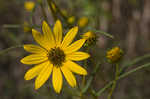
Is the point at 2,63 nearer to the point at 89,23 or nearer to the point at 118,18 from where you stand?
the point at 89,23

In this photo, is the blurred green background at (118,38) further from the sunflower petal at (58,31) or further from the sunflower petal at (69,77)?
the sunflower petal at (69,77)

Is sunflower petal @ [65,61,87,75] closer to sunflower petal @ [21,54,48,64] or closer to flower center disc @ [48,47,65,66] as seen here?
flower center disc @ [48,47,65,66]

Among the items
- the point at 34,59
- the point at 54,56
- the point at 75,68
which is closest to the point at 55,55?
the point at 54,56

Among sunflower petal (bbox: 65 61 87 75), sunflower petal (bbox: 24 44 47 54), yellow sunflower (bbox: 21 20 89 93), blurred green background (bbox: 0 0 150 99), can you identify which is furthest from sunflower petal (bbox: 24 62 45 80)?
blurred green background (bbox: 0 0 150 99)

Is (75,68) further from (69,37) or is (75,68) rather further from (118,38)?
(118,38)

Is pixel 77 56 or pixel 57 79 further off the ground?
pixel 77 56

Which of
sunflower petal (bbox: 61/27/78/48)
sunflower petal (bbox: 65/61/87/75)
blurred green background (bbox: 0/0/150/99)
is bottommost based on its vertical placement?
blurred green background (bbox: 0/0/150/99)
